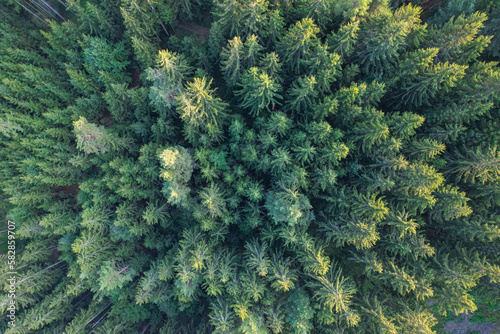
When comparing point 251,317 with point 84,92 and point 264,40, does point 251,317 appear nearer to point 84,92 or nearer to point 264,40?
point 264,40

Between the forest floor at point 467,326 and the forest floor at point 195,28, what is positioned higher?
the forest floor at point 195,28

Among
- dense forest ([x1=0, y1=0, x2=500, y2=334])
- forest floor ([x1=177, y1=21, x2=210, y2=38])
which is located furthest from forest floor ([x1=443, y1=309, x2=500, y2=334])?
forest floor ([x1=177, y1=21, x2=210, y2=38])

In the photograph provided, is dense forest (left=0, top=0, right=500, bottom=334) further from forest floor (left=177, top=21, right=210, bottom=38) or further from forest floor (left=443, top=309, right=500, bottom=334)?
forest floor (left=443, top=309, right=500, bottom=334)

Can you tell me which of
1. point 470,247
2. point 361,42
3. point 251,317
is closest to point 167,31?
point 361,42

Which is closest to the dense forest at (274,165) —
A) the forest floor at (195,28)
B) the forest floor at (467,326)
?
the forest floor at (195,28)

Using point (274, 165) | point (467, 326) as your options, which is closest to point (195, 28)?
point (274, 165)

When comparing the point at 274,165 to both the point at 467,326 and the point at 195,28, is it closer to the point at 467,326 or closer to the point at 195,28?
the point at 195,28

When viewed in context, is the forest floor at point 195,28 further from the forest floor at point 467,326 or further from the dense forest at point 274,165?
the forest floor at point 467,326

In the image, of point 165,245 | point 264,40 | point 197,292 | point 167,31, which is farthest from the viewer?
point 167,31
